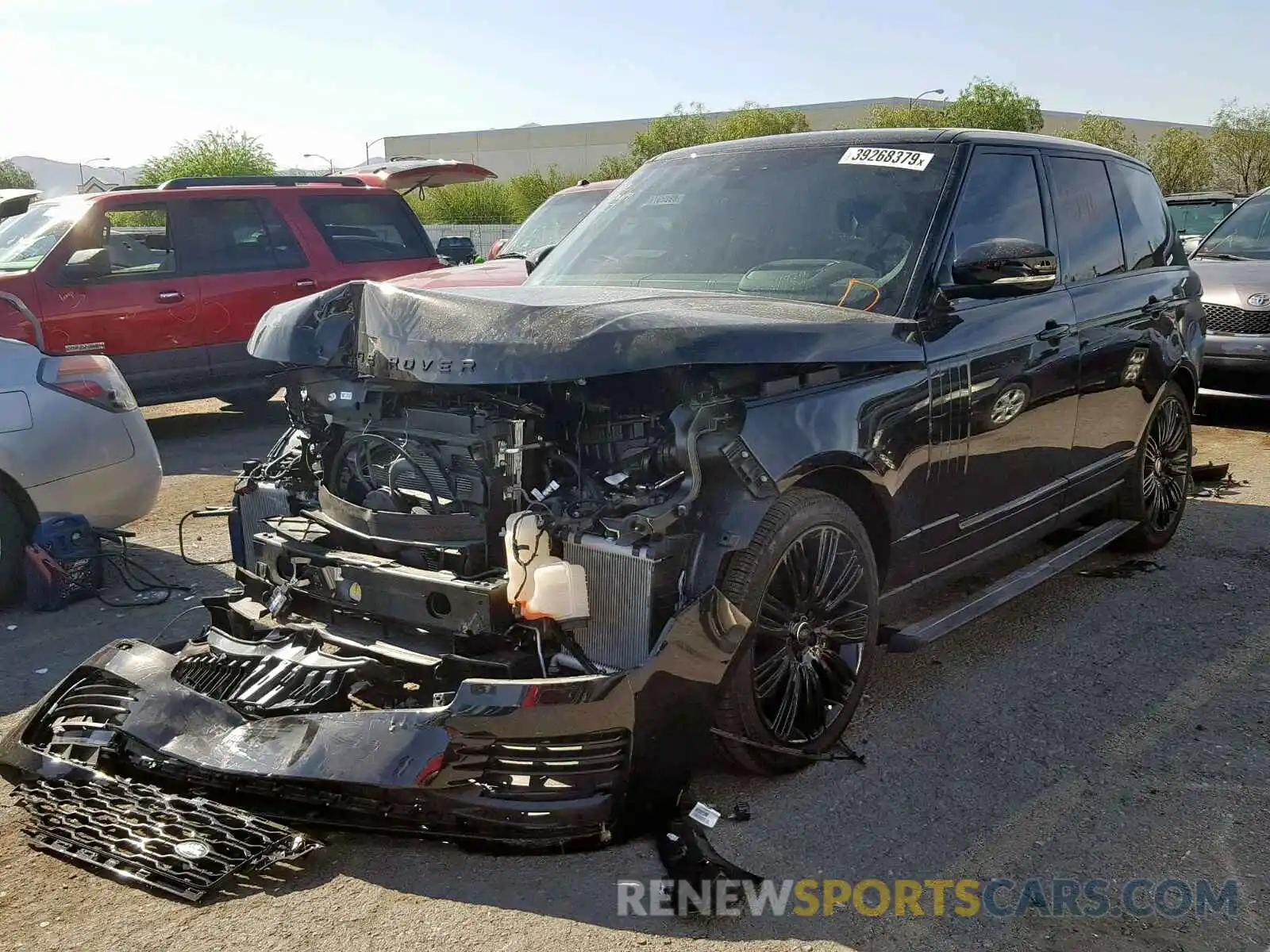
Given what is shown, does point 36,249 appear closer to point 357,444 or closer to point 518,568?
point 357,444

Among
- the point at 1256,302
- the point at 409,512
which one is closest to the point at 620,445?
the point at 409,512

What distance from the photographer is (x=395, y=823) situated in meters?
3.08

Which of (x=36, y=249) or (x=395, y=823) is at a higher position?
(x=36, y=249)

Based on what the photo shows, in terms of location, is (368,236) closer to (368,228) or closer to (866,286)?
(368,228)

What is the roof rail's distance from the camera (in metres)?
10.1

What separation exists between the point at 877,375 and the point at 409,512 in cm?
158

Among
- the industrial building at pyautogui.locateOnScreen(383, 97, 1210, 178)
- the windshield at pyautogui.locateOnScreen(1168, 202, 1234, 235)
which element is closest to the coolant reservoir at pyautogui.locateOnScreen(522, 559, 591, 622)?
the windshield at pyautogui.locateOnScreen(1168, 202, 1234, 235)

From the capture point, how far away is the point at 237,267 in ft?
33.1

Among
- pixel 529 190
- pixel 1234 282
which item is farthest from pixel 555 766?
pixel 529 190

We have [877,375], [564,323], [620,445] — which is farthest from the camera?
[877,375]

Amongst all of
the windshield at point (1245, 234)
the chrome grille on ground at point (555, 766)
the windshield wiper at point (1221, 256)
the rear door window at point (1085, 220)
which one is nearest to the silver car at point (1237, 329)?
the windshield wiper at point (1221, 256)

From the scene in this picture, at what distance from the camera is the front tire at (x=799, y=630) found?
11.1 feet

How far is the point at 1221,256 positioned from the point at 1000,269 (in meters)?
7.51

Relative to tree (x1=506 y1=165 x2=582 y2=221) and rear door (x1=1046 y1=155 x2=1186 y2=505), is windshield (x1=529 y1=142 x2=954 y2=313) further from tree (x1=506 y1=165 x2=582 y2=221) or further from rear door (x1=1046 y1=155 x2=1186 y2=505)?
tree (x1=506 y1=165 x2=582 y2=221)
